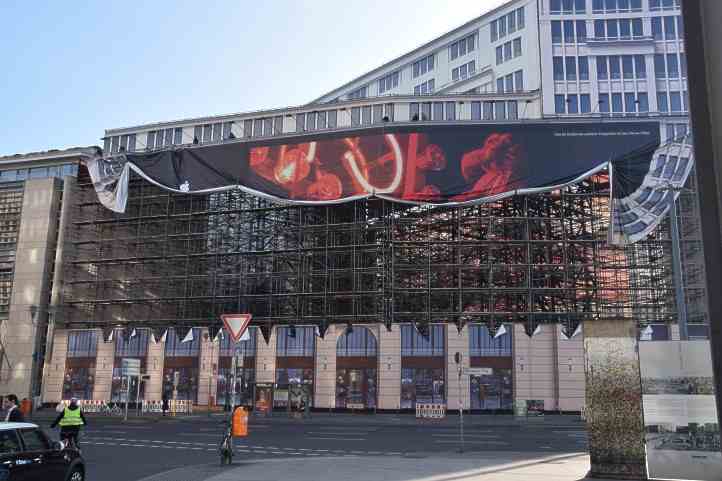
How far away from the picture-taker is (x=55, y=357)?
59750 mm

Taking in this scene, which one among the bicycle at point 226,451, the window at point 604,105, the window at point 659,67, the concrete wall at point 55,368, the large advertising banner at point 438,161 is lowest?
the bicycle at point 226,451

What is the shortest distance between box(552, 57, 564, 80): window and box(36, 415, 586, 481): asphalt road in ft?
115

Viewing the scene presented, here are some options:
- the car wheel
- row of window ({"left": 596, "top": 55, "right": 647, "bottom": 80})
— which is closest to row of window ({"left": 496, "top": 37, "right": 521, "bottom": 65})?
row of window ({"left": 596, "top": 55, "right": 647, "bottom": 80})

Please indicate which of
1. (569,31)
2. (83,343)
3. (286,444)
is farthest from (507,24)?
(286,444)

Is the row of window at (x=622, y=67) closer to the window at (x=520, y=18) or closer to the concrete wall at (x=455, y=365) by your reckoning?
the window at (x=520, y=18)

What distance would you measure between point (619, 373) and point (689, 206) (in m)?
15.2

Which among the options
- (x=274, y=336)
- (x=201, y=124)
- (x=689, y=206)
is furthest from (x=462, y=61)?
(x=689, y=206)

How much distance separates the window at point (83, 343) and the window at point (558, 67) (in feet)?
155

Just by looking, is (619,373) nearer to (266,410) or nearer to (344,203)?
(344,203)

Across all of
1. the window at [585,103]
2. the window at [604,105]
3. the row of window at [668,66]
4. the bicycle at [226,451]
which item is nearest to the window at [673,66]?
the row of window at [668,66]

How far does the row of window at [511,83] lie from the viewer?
63.2 metres

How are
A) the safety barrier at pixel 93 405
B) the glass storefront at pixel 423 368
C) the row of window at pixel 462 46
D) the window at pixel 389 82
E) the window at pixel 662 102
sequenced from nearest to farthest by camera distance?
the glass storefront at pixel 423 368, the safety barrier at pixel 93 405, the window at pixel 662 102, the row of window at pixel 462 46, the window at pixel 389 82

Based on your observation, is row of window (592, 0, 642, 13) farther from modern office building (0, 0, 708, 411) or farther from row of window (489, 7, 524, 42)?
row of window (489, 7, 524, 42)

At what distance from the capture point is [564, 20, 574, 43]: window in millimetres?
60875
